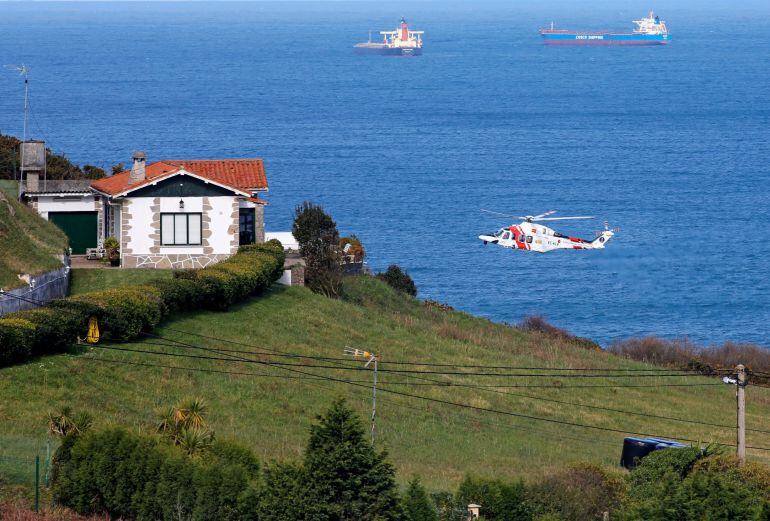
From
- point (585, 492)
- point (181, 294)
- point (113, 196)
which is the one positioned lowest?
point (585, 492)

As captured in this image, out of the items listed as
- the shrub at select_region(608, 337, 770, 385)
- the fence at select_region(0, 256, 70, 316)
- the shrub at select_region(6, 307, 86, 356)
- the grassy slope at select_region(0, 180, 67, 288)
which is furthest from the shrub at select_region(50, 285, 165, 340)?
the shrub at select_region(608, 337, 770, 385)

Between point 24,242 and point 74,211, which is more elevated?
point 74,211

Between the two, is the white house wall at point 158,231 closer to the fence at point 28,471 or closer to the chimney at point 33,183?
the chimney at point 33,183

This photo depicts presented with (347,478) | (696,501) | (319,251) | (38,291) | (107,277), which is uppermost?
(319,251)

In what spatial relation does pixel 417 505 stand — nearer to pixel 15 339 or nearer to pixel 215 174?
pixel 15 339

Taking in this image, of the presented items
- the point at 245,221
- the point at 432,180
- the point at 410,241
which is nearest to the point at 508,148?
the point at 432,180

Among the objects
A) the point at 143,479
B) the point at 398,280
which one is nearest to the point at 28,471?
the point at 143,479

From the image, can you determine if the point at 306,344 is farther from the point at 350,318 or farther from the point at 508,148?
the point at 508,148
